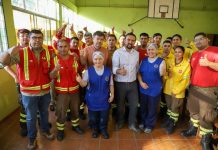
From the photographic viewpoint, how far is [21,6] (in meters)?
3.79

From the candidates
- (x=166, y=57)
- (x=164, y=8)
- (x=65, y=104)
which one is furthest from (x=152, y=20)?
(x=65, y=104)

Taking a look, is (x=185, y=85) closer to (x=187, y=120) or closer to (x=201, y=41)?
Answer: (x=201, y=41)

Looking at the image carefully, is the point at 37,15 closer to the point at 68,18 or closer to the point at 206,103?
the point at 68,18

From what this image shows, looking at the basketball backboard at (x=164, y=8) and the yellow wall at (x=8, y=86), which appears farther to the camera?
the basketball backboard at (x=164, y=8)

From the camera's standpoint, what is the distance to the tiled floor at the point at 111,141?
8.14ft

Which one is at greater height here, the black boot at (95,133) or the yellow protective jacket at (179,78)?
the yellow protective jacket at (179,78)

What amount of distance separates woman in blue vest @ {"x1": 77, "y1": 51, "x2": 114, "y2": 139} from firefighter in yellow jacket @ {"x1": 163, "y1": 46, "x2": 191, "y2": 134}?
0.97 m

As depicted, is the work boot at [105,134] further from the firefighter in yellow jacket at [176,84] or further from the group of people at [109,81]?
the firefighter in yellow jacket at [176,84]

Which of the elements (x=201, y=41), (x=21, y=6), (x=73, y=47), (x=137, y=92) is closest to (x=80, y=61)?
(x=73, y=47)

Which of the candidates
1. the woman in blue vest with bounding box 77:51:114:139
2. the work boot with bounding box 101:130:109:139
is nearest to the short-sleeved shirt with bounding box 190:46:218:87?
the woman in blue vest with bounding box 77:51:114:139

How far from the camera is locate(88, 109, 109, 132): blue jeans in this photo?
2631 mm

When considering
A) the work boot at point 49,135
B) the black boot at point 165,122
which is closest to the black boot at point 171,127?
the black boot at point 165,122

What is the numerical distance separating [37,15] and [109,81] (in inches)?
134

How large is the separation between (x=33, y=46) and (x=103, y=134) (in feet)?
5.35
